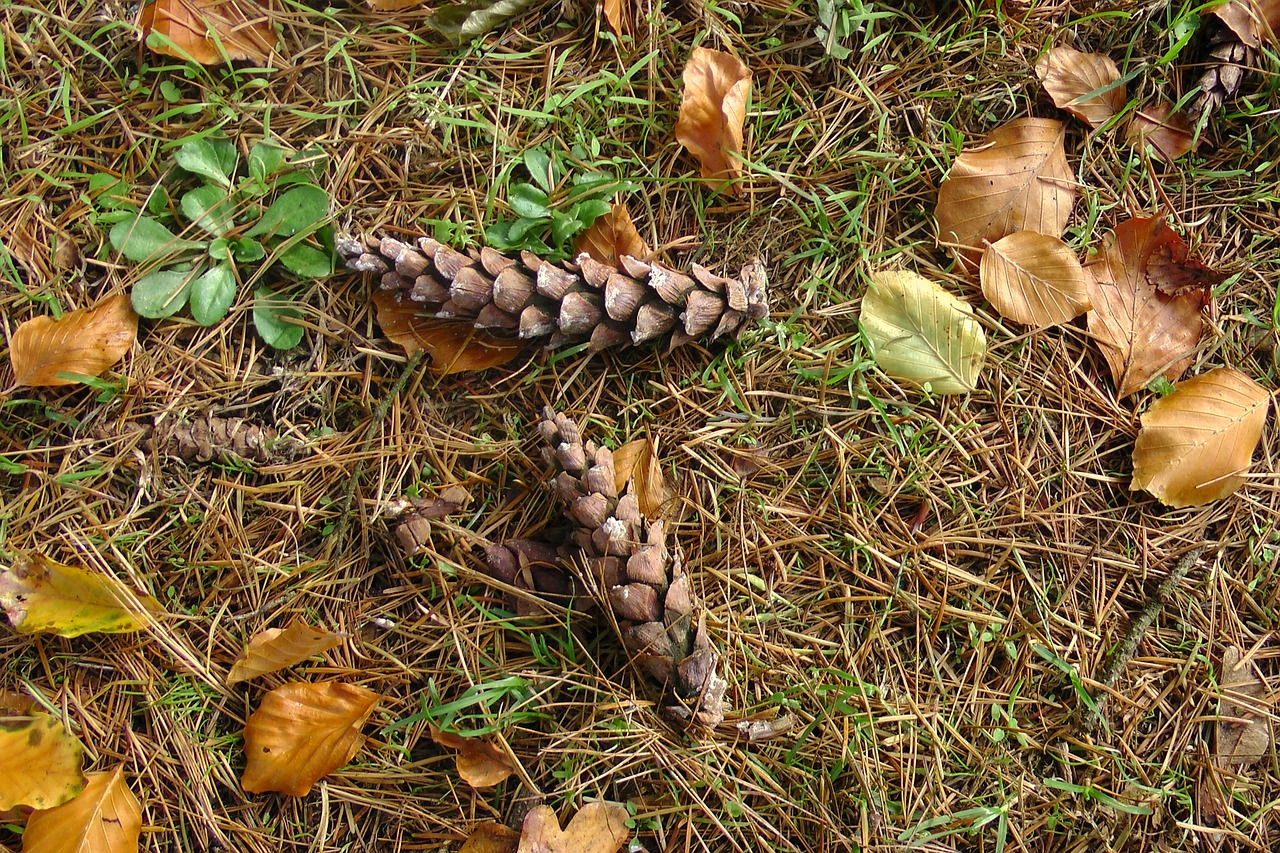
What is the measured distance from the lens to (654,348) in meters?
1.68

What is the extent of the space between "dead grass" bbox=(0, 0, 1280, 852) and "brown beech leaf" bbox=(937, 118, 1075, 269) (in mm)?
49

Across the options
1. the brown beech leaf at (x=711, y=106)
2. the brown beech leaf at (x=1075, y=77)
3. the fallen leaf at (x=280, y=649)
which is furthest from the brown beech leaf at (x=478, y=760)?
the brown beech leaf at (x=1075, y=77)

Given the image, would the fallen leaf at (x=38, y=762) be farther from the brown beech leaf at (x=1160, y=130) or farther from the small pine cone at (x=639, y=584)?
the brown beech leaf at (x=1160, y=130)

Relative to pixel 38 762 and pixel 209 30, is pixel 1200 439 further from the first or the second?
pixel 38 762

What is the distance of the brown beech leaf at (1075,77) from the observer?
1722 mm

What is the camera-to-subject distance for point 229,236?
1.70 m

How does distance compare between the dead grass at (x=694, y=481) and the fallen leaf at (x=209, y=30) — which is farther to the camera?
the fallen leaf at (x=209, y=30)

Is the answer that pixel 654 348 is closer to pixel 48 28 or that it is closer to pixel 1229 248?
pixel 1229 248

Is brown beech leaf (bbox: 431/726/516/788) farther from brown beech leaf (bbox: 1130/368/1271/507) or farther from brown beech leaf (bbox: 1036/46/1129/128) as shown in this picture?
brown beech leaf (bbox: 1036/46/1129/128)

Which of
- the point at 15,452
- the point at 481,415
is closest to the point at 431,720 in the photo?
the point at 481,415

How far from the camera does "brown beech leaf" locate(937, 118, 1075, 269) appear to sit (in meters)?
1.70

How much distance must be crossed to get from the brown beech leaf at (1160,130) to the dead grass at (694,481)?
0.04 m

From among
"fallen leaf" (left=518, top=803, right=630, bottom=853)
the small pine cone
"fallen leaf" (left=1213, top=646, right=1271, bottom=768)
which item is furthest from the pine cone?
"fallen leaf" (left=1213, top=646, right=1271, bottom=768)

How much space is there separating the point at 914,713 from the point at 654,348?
88 cm
